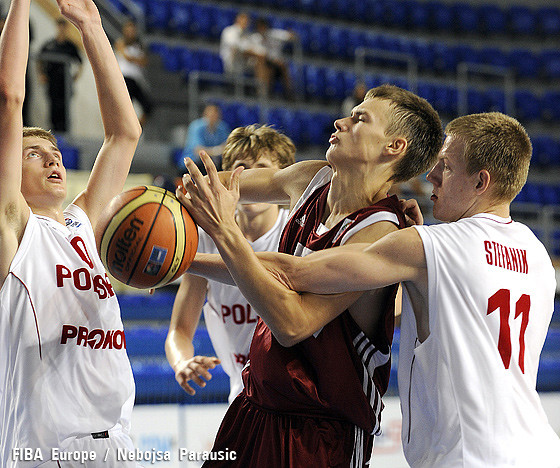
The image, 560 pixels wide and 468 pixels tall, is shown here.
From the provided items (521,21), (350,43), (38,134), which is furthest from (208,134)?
(521,21)

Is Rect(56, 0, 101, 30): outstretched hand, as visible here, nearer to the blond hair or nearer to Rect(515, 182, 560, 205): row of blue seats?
the blond hair

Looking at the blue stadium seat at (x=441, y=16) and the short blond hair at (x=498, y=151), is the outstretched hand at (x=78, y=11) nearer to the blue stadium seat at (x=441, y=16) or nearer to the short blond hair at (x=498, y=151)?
the short blond hair at (x=498, y=151)

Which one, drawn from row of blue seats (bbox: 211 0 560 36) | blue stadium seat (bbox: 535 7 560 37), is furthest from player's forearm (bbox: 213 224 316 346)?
blue stadium seat (bbox: 535 7 560 37)

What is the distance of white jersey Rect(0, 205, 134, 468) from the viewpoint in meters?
2.22

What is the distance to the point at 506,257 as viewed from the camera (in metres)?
2.12

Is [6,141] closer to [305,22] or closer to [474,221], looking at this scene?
[474,221]

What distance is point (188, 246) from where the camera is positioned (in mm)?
2125

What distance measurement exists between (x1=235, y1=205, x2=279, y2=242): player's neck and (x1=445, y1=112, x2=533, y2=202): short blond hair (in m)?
1.34

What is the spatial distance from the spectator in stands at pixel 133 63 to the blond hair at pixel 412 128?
658 centimetres

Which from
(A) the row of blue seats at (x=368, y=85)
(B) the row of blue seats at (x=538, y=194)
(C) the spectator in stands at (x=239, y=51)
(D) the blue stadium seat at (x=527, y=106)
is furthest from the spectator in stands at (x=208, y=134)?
(D) the blue stadium seat at (x=527, y=106)

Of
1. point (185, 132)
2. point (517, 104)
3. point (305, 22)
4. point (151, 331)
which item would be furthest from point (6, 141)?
point (517, 104)

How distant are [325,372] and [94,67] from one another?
1.33 m

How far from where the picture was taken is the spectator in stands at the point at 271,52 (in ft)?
33.3

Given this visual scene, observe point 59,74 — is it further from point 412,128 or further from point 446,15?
point 446,15
